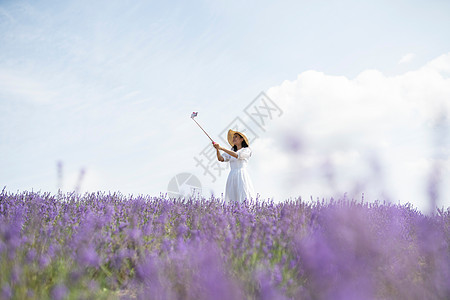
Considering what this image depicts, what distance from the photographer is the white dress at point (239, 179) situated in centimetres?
615

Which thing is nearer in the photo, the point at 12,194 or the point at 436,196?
the point at 436,196

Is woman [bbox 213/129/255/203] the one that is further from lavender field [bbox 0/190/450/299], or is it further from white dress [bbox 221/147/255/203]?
lavender field [bbox 0/190/450/299]

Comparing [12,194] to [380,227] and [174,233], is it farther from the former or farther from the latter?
[380,227]

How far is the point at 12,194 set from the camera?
5.36 metres

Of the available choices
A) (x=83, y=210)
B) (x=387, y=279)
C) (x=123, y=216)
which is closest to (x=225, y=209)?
(x=123, y=216)

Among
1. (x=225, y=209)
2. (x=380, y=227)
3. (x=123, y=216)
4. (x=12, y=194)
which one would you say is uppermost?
(x=12, y=194)

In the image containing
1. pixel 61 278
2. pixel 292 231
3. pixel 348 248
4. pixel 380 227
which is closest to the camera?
→ pixel 61 278

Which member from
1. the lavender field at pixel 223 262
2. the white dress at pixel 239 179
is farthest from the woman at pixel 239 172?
the lavender field at pixel 223 262

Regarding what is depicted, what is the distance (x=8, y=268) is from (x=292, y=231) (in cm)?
218

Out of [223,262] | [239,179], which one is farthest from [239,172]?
[223,262]

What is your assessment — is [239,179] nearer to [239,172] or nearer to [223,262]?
[239,172]

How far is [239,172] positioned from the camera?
20.4 feet

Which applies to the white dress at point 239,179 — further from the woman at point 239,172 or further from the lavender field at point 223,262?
the lavender field at point 223,262

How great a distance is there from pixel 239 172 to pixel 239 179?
0.39 ft
